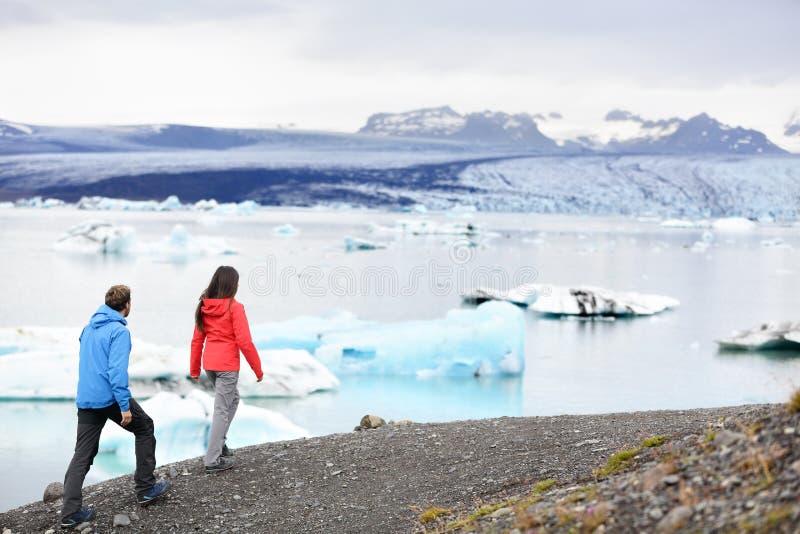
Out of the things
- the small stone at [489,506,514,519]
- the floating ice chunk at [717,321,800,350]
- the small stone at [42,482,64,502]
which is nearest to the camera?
the small stone at [489,506,514,519]

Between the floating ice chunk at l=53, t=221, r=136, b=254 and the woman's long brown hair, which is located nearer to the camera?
the woman's long brown hair

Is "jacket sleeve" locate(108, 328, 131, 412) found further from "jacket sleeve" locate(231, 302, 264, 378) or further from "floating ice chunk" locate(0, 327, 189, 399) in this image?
"floating ice chunk" locate(0, 327, 189, 399)

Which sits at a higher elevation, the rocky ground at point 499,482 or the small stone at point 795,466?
the small stone at point 795,466

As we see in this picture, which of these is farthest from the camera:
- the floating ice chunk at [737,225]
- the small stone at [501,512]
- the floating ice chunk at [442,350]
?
the floating ice chunk at [737,225]

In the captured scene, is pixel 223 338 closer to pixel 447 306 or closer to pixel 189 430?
pixel 189 430

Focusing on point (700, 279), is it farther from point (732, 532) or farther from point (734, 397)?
point (732, 532)

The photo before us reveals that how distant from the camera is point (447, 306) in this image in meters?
17.0

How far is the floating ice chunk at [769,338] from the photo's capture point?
472 inches

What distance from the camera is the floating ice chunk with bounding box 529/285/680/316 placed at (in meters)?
15.0

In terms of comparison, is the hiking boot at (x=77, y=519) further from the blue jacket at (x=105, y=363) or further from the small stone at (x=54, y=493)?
the small stone at (x=54, y=493)

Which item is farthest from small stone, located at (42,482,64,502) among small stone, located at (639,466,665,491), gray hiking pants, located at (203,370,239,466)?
small stone, located at (639,466,665,491)

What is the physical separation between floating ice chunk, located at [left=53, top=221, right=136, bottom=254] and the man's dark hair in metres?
23.1

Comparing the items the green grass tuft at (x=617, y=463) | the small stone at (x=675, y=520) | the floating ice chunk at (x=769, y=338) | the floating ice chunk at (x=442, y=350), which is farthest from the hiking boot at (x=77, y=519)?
the floating ice chunk at (x=769, y=338)

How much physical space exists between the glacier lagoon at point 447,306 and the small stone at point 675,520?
446cm
